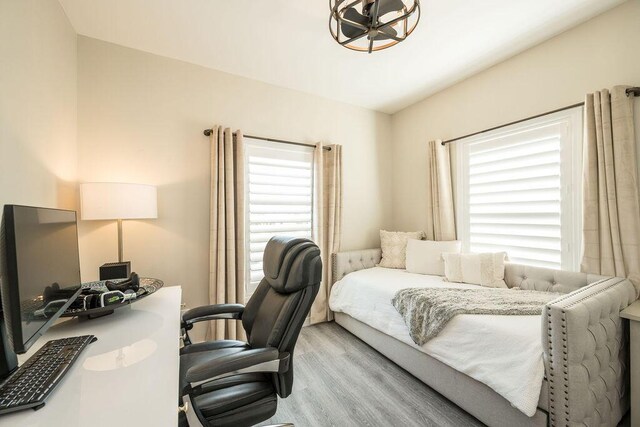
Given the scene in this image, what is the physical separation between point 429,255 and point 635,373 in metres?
1.56

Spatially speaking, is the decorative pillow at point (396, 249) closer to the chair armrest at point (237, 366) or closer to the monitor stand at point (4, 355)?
the chair armrest at point (237, 366)

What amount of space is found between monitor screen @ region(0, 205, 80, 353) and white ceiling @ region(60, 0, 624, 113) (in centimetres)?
162

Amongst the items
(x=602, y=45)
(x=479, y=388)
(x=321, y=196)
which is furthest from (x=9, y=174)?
(x=602, y=45)

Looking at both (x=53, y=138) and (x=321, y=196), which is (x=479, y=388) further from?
(x=53, y=138)

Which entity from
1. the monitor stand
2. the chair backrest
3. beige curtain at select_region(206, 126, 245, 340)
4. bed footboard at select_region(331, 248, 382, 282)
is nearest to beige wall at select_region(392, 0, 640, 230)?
bed footboard at select_region(331, 248, 382, 282)

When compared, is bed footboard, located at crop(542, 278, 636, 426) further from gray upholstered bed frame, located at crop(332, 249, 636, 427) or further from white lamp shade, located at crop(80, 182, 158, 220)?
white lamp shade, located at crop(80, 182, 158, 220)

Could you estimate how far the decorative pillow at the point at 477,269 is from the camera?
2338mm

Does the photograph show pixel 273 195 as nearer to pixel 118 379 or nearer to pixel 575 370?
pixel 118 379

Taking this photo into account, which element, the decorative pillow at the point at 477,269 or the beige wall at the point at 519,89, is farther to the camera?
the decorative pillow at the point at 477,269

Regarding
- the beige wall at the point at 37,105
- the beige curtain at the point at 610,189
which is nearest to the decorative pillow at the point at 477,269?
the beige curtain at the point at 610,189

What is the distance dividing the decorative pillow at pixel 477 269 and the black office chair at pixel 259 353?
1820mm

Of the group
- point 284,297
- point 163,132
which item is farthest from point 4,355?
point 163,132

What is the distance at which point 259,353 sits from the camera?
1092mm

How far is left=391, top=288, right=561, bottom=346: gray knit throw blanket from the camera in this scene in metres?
1.75
